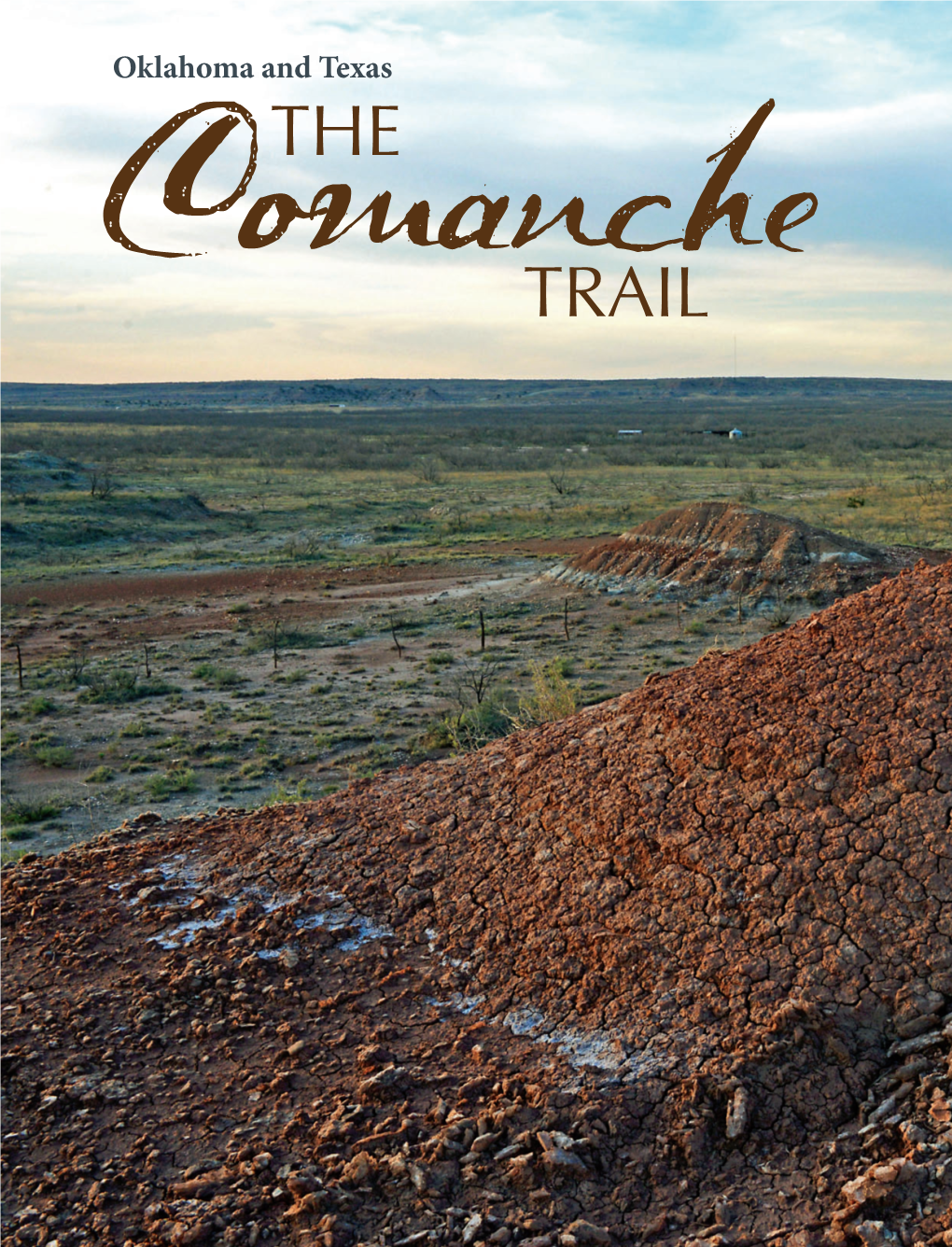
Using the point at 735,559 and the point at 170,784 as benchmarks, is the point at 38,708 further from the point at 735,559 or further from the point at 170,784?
the point at 735,559

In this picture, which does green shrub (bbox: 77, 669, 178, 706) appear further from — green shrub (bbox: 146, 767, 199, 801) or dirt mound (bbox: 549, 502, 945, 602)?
dirt mound (bbox: 549, 502, 945, 602)

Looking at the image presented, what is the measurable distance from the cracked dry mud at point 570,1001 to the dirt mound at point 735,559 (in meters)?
13.3

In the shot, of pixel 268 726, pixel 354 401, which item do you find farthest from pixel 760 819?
pixel 354 401

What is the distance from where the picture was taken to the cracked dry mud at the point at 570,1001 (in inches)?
123

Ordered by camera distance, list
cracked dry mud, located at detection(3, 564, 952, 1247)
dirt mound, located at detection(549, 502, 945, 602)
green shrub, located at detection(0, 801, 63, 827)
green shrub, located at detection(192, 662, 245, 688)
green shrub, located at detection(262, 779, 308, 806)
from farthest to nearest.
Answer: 1. dirt mound, located at detection(549, 502, 945, 602)
2. green shrub, located at detection(192, 662, 245, 688)
3. green shrub, located at detection(0, 801, 63, 827)
4. green shrub, located at detection(262, 779, 308, 806)
5. cracked dry mud, located at detection(3, 564, 952, 1247)

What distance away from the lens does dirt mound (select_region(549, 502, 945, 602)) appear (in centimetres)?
1780

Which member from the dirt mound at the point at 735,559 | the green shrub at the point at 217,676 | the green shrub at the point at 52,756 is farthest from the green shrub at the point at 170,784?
the dirt mound at the point at 735,559

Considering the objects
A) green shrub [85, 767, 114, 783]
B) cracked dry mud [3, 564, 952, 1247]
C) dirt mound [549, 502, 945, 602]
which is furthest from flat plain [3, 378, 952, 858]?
cracked dry mud [3, 564, 952, 1247]

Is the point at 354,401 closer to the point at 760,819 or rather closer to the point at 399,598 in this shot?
the point at 399,598

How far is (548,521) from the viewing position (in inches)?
1240

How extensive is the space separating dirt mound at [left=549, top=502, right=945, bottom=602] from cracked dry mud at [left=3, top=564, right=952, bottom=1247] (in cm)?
1332

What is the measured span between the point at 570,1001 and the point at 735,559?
1608 centimetres

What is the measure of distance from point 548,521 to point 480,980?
27794 millimetres

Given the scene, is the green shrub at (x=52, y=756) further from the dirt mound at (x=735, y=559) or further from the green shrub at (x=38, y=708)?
the dirt mound at (x=735, y=559)
